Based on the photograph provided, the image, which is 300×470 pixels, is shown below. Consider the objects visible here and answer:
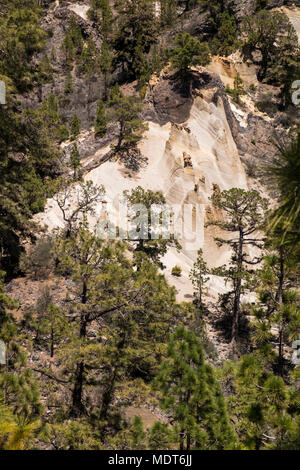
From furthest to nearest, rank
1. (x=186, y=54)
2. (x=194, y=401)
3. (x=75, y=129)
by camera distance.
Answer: (x=186, y=54), (x=75, y=129), (x=194, y=401)

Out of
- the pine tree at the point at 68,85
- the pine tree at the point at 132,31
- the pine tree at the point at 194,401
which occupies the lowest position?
the pine tree at the point at 194,401

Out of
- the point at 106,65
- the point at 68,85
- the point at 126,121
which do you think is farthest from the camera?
the point at 68,85

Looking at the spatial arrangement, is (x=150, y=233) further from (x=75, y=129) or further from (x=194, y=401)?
(x=75, y=129)

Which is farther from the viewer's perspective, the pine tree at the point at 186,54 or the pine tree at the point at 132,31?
the pine tree at the point at 132,31

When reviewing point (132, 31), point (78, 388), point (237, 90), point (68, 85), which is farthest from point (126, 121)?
point (78, 388)

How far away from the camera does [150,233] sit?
70.4 feet

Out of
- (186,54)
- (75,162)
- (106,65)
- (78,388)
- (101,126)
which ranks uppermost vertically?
(106,65)

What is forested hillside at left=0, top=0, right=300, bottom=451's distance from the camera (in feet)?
19.6

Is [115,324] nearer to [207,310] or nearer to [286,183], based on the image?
[286,183]

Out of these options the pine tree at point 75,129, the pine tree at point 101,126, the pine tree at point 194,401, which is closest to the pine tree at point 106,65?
the pine tree at point 75,129

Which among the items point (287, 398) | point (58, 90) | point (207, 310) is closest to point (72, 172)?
point (207, 310)

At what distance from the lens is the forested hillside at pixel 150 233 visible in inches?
235

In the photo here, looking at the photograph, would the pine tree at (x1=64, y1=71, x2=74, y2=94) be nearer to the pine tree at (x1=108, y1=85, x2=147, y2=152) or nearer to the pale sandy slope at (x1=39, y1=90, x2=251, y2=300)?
the pale sandy slope at (x1=39, y1=90, x2=251, y2=300)

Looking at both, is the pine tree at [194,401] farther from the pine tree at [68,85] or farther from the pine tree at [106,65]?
the pine tree at [68,85]
